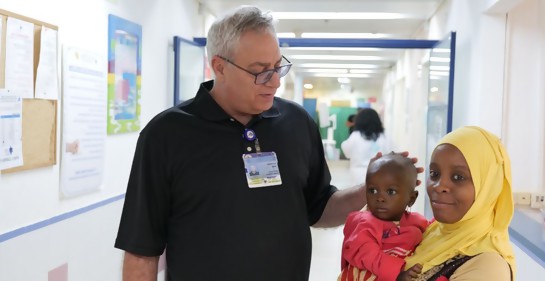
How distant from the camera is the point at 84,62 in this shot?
8.96 ft

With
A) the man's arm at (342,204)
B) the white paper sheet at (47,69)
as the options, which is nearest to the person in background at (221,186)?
the man's arm at (342,204)

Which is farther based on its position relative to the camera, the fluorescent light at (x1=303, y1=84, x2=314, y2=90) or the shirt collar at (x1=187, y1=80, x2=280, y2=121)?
the fluorescent light at (x1=303, y1=84, x2=314, y2=90)

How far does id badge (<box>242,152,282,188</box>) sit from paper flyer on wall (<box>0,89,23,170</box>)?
1139 mm

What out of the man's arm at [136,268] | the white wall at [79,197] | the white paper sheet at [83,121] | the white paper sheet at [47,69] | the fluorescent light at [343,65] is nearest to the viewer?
the man's arm at [136,268]

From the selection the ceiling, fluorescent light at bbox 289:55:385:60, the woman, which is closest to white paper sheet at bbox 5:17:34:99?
the ceiling

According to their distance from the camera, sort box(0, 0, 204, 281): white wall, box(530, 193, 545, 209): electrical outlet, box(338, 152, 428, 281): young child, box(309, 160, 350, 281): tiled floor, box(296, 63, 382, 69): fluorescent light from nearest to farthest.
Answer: box(338, 152, 428, 281): young child → box(0, 0, 204, 281): white wall → box(530, 193, 545, 209): electrical outlet → box(309, 160, 350, 281): tiled floor → box(296, 63, 382, 69): fluorescent light

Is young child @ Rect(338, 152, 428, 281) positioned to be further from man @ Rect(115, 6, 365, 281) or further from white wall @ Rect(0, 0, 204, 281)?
white wall @ Rect(0, 0, 204, 281)

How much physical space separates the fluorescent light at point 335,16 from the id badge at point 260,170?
438 cm

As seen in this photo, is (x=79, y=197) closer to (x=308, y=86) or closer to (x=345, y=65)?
(x=345, y=65)

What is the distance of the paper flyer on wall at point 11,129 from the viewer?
2074 mm

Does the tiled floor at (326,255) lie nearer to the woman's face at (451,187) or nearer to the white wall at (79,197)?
the white wall at (79,197)

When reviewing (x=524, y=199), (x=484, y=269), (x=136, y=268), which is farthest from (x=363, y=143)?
(x=484, y=269)

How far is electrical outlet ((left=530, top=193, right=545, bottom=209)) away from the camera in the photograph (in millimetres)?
3004

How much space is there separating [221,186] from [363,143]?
12.8 ft
